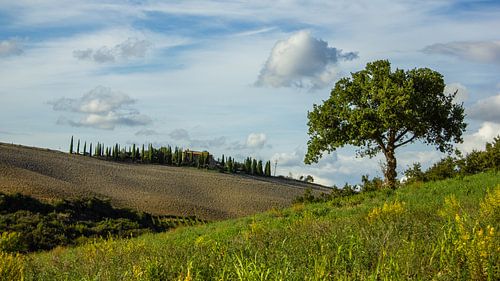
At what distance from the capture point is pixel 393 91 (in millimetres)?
38688

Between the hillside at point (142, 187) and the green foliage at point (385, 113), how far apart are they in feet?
53.1

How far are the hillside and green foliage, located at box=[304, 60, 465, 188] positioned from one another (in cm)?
1619

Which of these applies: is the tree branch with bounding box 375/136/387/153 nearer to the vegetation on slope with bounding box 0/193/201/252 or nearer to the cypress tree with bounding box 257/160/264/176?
the vegetation on slope with bounding box 0/193/201/252

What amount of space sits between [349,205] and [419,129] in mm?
14886

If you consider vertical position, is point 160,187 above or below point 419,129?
below

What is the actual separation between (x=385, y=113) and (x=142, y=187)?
120 feet

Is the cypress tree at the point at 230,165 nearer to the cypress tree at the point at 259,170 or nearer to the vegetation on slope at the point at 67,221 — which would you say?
the cypress tree at the point at 259,170

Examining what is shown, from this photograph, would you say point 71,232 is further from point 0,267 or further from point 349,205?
point 0,267

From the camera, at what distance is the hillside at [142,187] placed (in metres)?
52.5

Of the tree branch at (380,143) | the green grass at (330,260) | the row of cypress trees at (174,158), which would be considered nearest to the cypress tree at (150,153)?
Answer: the row of cypress trees at (174,158)

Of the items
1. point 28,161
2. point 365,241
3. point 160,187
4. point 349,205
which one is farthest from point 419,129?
point 28,161

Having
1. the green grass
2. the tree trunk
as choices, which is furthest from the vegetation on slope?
the green grass

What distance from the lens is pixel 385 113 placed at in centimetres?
3822

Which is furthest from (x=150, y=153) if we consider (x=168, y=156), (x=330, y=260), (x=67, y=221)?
(x=330, y=260)
